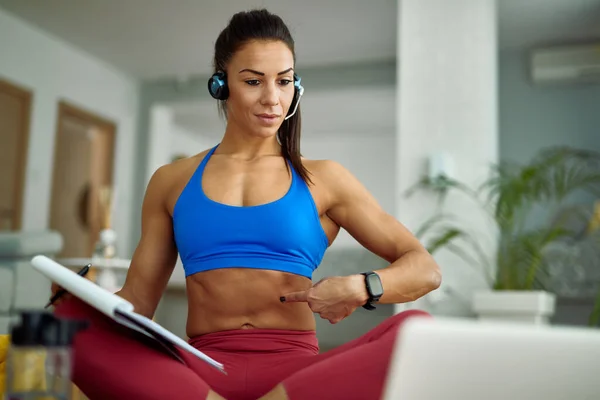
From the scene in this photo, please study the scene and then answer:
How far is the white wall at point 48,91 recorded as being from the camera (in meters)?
6.05

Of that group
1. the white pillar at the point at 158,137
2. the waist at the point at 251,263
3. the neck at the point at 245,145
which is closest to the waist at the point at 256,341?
the waist at the point at 251,263

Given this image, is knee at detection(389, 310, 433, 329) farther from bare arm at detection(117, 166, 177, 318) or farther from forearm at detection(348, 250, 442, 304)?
bare arm at detection(117, 166, 177, 318)

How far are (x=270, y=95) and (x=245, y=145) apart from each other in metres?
0.15

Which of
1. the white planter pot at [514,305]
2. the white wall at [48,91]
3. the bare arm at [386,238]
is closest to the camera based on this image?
the bare arm at [386,238]

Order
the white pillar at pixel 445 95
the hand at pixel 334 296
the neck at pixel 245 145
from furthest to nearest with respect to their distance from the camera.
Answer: the white pillar at pixel 445 95, the neck at pixel 245 145, the hand at pixel 334 296

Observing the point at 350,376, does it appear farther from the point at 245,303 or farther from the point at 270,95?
the point at 270,95

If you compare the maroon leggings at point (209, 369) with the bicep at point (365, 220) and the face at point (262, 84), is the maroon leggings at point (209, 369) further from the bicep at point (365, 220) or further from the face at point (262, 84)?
the face at point (262, 84)

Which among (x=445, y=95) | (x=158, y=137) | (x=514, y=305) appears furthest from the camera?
(x=158, y=137)

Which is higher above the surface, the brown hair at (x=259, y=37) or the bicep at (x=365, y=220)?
the brown hair at (x=259, y=37)

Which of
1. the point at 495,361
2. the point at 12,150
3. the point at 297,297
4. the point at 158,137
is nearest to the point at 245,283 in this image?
the point at 297,297

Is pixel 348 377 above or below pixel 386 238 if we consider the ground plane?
below

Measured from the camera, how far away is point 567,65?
19.5 feet

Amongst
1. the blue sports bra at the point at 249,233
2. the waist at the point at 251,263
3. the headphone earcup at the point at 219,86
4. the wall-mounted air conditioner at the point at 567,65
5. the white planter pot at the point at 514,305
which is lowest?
the white planter pot at the point at 514,305

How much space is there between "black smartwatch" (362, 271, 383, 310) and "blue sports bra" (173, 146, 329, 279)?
7.4 inches
